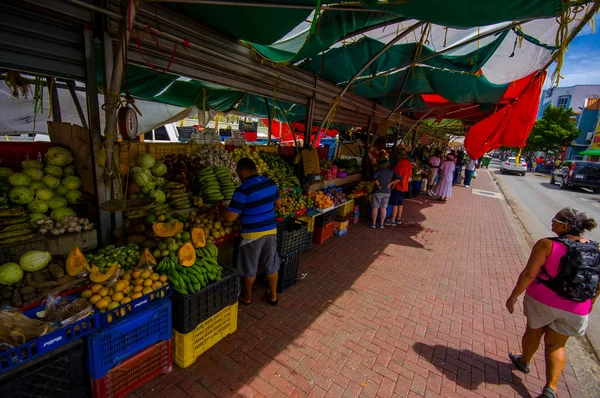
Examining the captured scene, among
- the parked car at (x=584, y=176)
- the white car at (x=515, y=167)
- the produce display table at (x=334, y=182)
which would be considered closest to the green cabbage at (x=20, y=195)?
the produce display table at (x=334, y=182)

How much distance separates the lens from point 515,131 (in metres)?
5.97

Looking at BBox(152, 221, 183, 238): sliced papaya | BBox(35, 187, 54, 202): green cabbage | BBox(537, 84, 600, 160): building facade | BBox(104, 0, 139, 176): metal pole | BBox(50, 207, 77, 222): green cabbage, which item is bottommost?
BBox(152, 221, 183, 238): sliced papaya

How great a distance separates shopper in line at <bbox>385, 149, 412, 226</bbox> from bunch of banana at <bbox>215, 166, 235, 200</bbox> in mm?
4798

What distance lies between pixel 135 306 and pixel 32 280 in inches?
39.3

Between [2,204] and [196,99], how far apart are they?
6377 mm

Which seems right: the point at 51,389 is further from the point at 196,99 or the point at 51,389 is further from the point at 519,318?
the point at 196,99

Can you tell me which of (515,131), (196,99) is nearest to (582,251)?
(515,131)

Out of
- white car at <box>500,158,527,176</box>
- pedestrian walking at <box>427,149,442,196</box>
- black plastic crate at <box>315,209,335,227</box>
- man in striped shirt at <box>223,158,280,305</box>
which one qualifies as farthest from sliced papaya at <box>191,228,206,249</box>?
white car at <box>500,158,527,176</box>

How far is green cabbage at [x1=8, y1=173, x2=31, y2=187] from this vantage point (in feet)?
9.22

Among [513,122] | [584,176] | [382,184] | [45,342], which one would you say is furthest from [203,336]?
[584,176]

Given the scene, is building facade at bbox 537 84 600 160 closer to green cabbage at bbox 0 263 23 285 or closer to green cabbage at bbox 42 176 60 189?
green cabbage at bbox 42 176 60 189

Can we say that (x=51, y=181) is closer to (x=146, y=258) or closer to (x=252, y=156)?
(x=146, y=258)

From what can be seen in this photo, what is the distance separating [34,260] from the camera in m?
2.57

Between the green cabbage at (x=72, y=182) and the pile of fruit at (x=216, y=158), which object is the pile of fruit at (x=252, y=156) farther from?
the green cabbage at (x=72, y=182)
